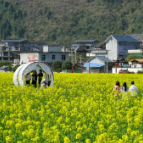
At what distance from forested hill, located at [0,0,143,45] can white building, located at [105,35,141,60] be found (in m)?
34.1

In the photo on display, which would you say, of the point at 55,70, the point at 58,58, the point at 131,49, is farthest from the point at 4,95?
the point at 131,49

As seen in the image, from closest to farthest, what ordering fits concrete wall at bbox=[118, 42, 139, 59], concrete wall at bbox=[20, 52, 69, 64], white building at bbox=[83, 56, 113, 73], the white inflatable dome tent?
the white inflatable dome tent
white building at bbox=[83, 56, 113, 73]
concrete wall at bbox=[20, 52, 69, 64]
concrete wall at bbox=[118, 42, 139, 59]

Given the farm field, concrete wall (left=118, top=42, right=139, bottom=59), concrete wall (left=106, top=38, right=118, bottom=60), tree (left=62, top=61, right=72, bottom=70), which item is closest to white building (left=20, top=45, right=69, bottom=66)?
concrete wall (left=106, top=38, right=118, bottom=60)

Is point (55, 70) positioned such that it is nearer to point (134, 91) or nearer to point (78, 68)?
point (78, 68)

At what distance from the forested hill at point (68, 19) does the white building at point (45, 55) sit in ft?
132

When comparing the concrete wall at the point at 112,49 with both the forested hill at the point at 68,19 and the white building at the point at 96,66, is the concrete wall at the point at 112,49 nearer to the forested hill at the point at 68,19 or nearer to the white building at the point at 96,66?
the white building at the point at 96,66

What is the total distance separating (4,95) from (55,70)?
42.9m

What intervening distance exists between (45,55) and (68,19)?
61.6 meters

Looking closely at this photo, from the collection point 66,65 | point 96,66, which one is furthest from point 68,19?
point 96,66

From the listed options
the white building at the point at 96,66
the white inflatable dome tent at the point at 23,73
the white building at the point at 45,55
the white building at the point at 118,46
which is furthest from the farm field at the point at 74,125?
the white building at the point at 118,46

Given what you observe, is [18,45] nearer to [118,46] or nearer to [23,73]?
[118,46]

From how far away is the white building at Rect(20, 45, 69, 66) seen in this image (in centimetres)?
6438

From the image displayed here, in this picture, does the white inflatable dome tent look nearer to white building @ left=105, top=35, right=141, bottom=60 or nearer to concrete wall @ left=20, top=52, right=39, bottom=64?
concrete wall @ left=20, top=52, right=39, bottom=64

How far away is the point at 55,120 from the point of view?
9.95 m
